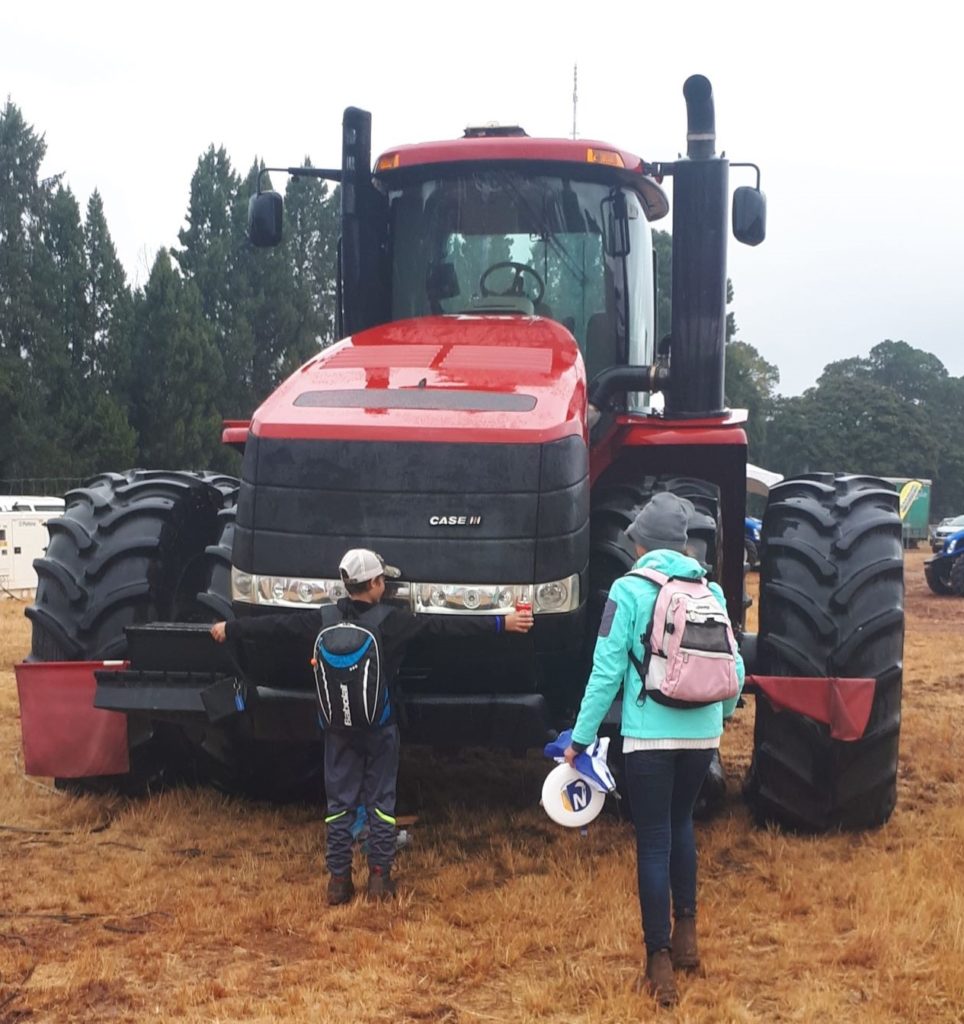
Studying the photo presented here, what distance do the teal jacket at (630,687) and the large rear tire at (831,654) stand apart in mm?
1445

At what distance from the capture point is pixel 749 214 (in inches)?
261

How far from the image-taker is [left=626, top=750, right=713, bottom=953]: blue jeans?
4043 mm

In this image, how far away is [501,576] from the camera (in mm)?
4766

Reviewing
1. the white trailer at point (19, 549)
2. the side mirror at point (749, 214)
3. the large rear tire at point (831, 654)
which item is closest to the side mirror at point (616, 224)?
the side mirror at point (749, 214)

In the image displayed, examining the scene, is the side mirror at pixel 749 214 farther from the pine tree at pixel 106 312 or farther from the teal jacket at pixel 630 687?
the pine tree at pixel 106 312

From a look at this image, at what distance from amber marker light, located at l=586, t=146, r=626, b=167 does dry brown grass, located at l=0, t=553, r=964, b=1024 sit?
306 cm

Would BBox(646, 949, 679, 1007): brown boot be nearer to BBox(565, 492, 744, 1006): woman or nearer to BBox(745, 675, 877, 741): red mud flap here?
BBox(565, 492, 744, 1006): woman

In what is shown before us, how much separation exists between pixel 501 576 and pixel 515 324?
5.60 feet

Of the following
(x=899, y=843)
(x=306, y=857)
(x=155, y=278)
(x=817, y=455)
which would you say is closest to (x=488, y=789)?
(x=306, y=857)

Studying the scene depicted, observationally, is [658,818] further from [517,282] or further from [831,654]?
[517,282]

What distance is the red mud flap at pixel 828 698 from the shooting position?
5262 mm

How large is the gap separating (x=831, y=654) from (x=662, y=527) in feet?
4.94

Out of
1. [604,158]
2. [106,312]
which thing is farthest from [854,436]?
[604,158]

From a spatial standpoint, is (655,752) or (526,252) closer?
(655,752)
